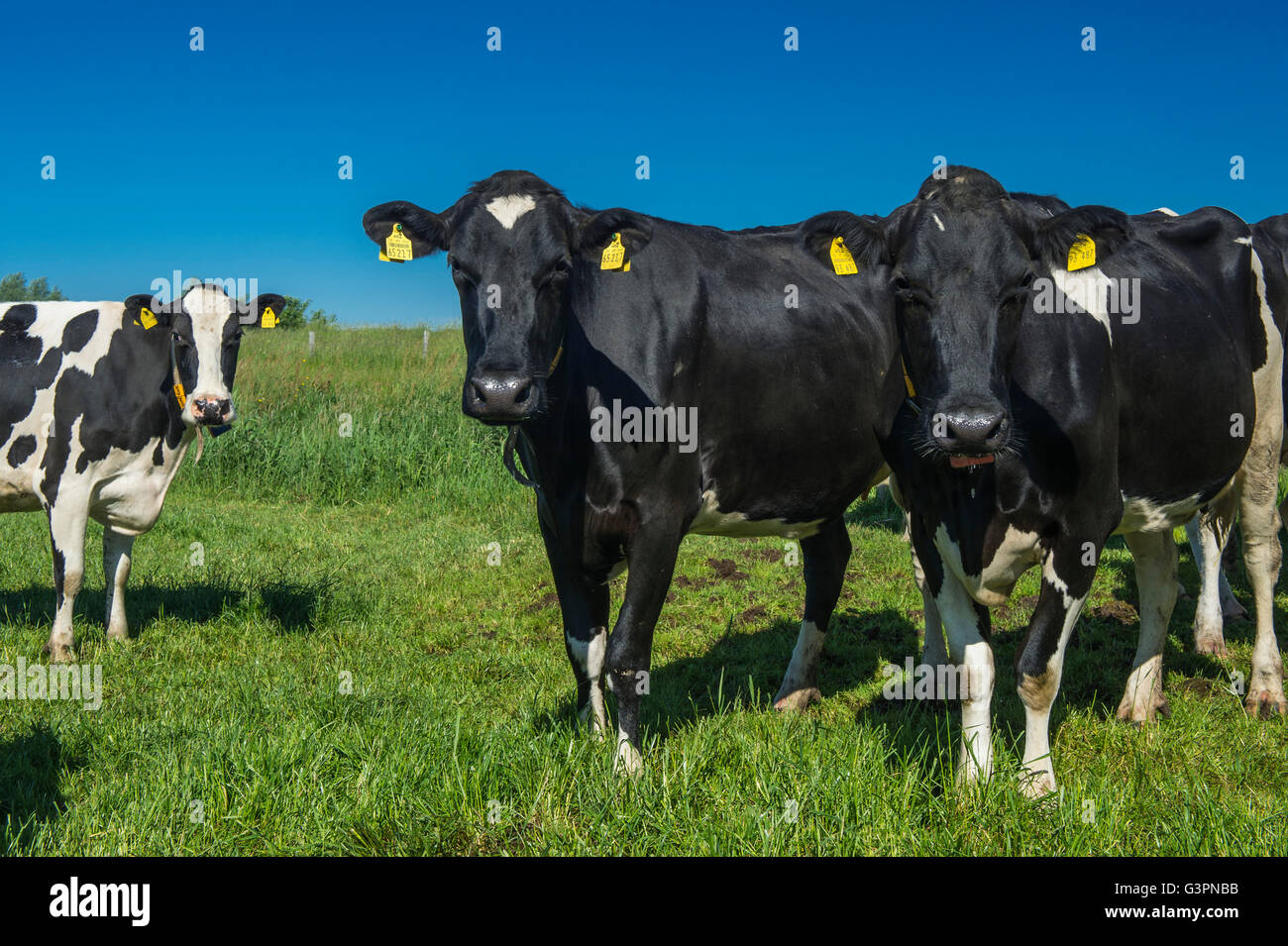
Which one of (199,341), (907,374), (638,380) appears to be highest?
(199,341)

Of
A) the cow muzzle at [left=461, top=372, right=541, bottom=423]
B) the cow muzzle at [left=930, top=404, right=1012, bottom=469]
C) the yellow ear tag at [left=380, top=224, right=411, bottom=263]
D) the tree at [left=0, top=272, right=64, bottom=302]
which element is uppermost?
the tree at [left=0, top=272, right=64, bottom=302]

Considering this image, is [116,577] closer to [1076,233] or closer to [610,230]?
[610,230]

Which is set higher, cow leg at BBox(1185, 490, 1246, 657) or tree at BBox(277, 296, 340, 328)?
tree at BBox(277, 296, 340, 328)

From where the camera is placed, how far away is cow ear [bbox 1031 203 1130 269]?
3.78 m

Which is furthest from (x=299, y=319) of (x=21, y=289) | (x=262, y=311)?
(x=21, y=289)

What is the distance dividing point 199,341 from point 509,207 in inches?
143

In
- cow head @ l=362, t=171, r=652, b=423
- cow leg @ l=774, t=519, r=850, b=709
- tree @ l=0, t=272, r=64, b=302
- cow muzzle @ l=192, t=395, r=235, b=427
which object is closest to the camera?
cow head @ l=362, t=171, r=652, b=423

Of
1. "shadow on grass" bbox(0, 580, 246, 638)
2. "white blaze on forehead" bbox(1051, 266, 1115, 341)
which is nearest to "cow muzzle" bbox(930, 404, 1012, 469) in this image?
"white blaze on forehead" bbox(1051, 266, 1115, 341)

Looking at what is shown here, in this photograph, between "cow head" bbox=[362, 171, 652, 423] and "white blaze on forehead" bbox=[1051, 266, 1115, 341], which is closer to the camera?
"cow head" bbox=[362, 171, 652, 423]

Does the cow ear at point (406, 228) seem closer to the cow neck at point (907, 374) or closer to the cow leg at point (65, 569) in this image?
the cow neck at point (907, 374)

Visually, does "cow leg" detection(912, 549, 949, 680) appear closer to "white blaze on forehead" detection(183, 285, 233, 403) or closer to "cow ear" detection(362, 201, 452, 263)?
"cow ear" detection(362, 201, 452, 263)

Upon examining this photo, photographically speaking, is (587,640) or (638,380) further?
(587,640)

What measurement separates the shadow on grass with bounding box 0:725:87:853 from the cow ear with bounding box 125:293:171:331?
10.5 ft

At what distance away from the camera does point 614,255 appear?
4.29 metres
